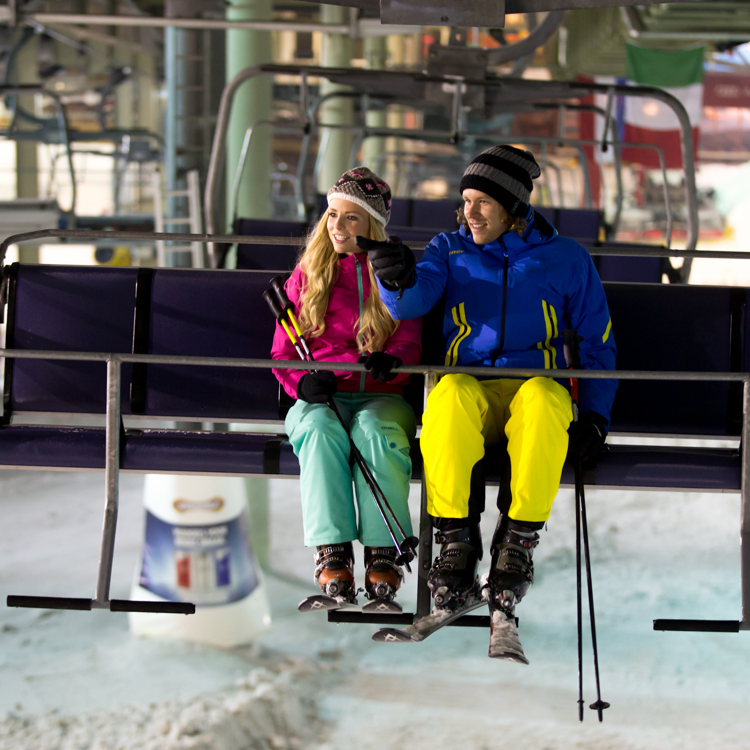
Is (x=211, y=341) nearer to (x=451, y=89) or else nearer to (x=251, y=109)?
(x=451, y=89)

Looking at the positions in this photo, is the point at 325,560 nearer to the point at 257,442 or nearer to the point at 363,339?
the point at 257,442

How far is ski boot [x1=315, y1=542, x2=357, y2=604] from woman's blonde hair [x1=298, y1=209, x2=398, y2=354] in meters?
0.52

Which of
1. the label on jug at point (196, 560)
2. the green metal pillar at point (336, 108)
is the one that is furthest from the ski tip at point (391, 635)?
the green metal pillar at point (336, 108)

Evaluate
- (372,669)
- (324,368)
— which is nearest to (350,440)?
(324,368)

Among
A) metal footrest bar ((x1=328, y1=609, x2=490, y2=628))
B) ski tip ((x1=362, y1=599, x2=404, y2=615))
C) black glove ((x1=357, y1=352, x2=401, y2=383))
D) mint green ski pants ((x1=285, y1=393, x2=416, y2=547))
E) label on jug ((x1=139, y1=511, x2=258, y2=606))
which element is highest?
black glove ((x1=357, y1=352, x2=401, y2=383))

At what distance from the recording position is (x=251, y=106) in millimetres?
7074

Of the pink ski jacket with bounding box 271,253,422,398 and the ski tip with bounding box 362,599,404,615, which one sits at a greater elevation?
the pink ski jacket with bounding box 271,253,422,398

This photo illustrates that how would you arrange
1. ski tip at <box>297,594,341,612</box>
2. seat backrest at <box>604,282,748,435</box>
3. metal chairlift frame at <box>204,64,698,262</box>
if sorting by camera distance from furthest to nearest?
1. metal chairlift frame at <box>204,64,698,262</box>
2. seat backrest at <box>604,282,748,435</box>
3. ski tip at <box>297,594,341,612</box>

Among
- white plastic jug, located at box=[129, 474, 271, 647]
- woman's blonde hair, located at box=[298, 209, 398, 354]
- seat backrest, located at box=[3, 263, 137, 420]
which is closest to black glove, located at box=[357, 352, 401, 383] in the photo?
woman's blonde hair, located at box=[298, 209, 398, 354]

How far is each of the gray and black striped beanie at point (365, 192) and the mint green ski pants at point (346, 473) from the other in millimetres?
511

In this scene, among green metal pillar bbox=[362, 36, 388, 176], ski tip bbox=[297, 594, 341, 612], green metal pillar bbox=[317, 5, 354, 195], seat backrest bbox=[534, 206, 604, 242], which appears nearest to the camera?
ski tip bbox=[297, 594, 341, 612]

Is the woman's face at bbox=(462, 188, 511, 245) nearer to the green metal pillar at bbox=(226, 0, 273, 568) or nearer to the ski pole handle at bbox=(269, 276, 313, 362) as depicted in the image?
the ski pole handle at bbox=(269, 276, 313, 362)

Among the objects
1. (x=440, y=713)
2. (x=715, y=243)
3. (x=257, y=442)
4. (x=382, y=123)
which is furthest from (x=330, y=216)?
(x=715, y=243)

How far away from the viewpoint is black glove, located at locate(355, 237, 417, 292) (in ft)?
6.27
